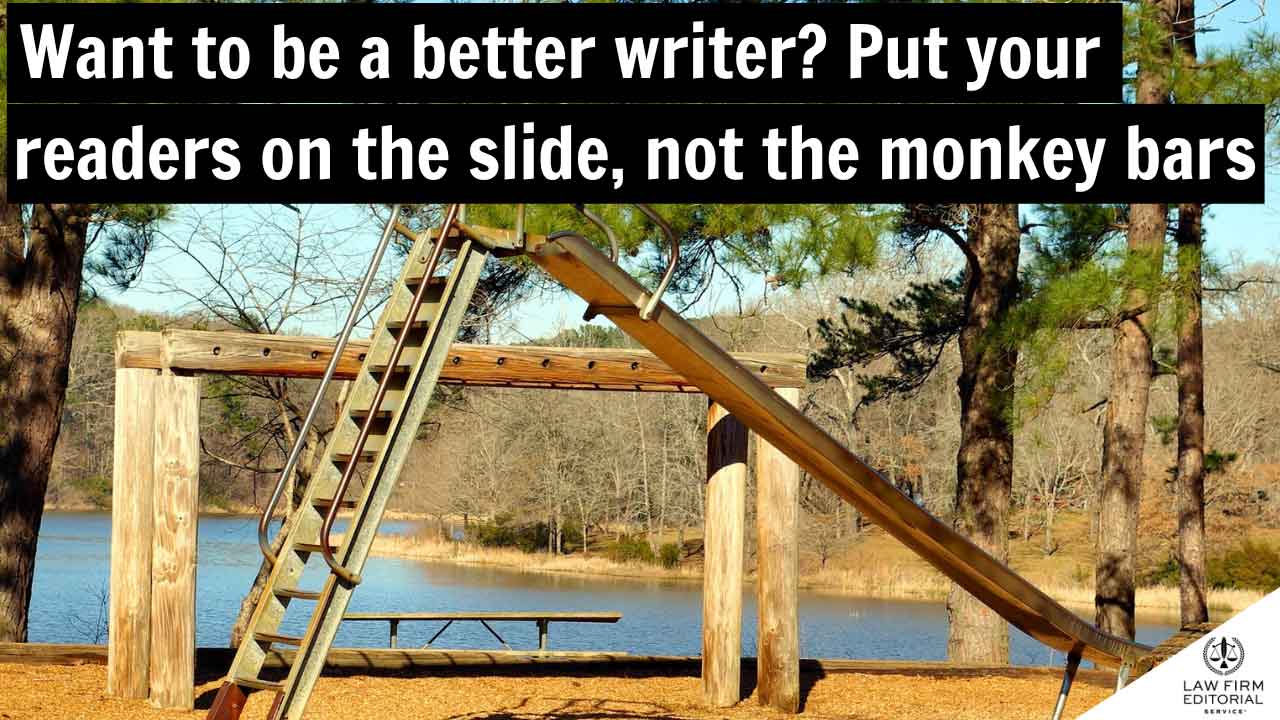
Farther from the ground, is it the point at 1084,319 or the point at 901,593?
the point at 1084,319

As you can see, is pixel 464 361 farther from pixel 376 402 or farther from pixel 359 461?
pixel 376 402

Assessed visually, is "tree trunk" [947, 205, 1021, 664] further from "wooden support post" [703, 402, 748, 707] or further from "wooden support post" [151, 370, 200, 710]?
"wooden support post" [151, 370, 200, 710]

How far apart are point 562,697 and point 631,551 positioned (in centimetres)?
2777

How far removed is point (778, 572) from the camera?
9703mm

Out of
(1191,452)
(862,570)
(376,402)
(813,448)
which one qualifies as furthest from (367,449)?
(862,570)

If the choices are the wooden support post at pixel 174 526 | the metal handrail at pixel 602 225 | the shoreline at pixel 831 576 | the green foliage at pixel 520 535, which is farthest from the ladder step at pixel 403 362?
the green foliage at pixel 520 535

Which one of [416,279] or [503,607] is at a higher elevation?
[416,279]

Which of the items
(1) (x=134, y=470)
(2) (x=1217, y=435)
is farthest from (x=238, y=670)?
(2) (x=1217, y=435)

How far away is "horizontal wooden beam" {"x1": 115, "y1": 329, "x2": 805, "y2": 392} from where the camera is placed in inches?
348

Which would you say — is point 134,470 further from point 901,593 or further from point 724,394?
point 901,593

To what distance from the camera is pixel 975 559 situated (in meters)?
7.50

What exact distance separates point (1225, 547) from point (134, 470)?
29305 mm

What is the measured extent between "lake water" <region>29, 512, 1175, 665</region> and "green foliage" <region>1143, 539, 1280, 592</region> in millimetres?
4295

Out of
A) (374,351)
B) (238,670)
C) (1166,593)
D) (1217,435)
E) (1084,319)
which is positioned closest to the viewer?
(238,670)
